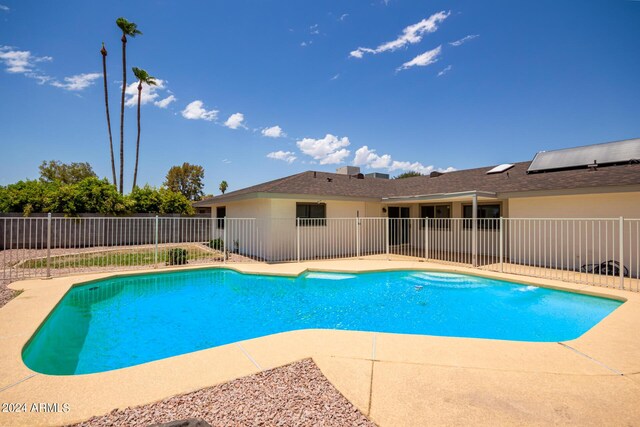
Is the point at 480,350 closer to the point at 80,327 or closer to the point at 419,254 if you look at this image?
the point at 80,327

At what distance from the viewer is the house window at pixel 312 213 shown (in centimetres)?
1384

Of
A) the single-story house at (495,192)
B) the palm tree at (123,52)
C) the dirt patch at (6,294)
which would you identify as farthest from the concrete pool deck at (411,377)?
the palm tree at (123,52)

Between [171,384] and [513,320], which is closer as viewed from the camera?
[171,384]

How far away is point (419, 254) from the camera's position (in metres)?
14.8

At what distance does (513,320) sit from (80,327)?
957cm

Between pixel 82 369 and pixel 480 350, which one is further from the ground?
pixel 480 350

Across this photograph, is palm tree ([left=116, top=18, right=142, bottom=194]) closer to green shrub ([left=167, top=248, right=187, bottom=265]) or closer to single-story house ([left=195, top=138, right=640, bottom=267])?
single-story house ([left=195, top=138, right=640, bottom=267])

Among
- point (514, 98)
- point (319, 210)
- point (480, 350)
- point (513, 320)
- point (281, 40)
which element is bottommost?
point (513, 320)

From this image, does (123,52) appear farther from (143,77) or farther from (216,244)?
(216,244)

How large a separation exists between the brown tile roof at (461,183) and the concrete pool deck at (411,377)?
291 inches

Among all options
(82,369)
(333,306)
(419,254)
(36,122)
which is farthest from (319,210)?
(36,122)

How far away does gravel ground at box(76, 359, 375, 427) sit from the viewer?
99.0 inches

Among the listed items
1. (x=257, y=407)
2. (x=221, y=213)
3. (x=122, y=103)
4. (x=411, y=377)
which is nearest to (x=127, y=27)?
(x=122, y=103)

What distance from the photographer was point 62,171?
38.8 meters
